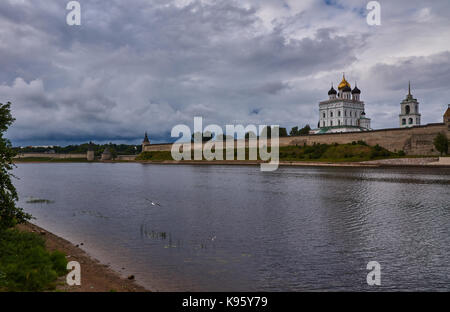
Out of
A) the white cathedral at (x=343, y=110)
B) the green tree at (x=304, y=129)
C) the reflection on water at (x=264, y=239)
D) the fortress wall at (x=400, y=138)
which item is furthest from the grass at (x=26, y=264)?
the green tree at (x=304, y=129)

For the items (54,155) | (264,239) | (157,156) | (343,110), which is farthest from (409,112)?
(54,155)

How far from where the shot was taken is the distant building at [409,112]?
339 feet

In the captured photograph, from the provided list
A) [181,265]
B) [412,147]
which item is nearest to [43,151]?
[412,147]

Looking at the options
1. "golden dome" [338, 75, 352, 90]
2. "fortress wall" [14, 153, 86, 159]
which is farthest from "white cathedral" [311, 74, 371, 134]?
"fortress wall" [14, 153, 86, 159]

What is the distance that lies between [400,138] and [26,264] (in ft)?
262

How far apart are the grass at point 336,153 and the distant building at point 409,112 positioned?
109 ft

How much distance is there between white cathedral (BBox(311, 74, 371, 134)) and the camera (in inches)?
4316

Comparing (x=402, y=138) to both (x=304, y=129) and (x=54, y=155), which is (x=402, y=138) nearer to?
(x=304, y=129)

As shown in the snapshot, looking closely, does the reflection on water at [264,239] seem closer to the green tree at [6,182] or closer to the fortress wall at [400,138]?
the green tree at [6,182]

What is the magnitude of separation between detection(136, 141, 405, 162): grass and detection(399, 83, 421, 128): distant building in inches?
1303

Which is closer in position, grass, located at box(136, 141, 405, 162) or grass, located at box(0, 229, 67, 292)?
grass, located at box(0, 229, 67, 292)

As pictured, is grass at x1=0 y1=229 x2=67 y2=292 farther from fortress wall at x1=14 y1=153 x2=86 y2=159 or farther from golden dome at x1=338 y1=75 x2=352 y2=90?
fortress wall at x1=14 y1=153 x2=86 y2=159

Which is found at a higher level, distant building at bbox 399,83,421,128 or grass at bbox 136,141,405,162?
distant building at bbox 399,83,421,128
